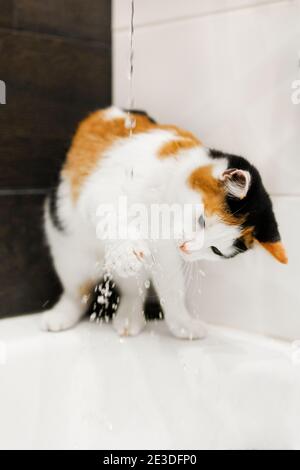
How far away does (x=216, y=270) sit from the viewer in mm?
1376

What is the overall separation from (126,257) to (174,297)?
0.15m

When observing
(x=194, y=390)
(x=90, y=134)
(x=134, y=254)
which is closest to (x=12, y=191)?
(x=90, y=134)

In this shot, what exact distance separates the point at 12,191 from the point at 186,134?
1.35 feet

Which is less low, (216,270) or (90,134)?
(90,134)

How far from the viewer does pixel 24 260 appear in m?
1.47

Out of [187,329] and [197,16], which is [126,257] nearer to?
[187,329]

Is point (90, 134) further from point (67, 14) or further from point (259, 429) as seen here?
point (259, 429)

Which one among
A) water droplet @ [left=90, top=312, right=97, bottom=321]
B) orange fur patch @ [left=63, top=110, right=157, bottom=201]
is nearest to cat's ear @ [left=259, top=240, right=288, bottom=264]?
orange fur patch @ [left=63, top=110, right=157, bottom=201]

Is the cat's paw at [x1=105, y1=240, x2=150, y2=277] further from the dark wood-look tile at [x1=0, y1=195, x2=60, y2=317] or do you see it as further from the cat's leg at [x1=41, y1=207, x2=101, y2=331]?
the dark wood-look tile at [x1=0, y1=195, x2=60, y2=317]

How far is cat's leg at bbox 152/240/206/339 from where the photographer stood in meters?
1.31

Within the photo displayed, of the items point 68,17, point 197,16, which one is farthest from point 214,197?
point 68,17

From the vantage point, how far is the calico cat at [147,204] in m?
1.17

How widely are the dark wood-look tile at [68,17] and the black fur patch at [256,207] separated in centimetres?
54

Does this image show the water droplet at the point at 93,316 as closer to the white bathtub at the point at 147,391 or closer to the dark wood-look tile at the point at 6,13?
the white bathtub at the point at 147,391
